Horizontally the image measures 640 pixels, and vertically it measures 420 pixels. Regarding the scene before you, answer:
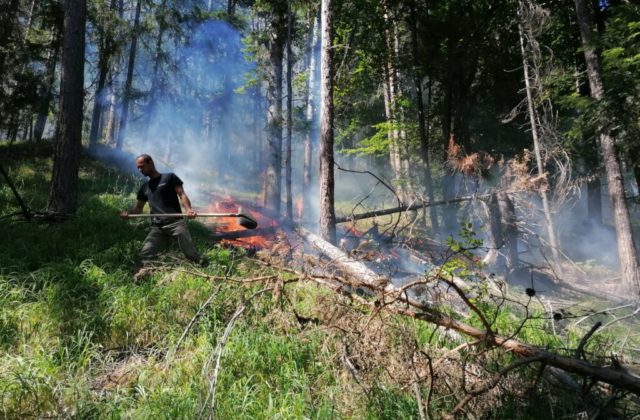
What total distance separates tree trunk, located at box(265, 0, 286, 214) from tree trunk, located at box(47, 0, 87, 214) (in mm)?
6179

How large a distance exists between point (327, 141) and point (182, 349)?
18.2 ft

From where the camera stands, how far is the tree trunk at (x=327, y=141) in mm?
8227

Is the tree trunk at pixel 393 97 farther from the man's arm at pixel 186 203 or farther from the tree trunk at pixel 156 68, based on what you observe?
the tree trunk at pixel 156 68

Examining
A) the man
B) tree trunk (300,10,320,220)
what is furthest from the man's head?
tree trunk (300,10,320,220)

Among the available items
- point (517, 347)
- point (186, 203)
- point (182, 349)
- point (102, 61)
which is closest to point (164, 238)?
point (186, 203)

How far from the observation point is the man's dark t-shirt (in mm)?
6062

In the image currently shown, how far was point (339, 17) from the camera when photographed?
14.8 metres

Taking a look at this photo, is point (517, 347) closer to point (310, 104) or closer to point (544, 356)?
point (544, 356)

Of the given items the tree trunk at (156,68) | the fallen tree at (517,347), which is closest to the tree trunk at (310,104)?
the tree trunk at (156,68)

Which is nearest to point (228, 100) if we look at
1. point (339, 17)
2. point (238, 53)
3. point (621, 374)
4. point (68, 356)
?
point (238, 53)

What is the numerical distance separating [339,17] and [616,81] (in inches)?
383

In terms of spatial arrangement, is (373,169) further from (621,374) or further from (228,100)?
(621,374)

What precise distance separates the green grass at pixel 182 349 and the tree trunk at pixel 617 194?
639 centimetres

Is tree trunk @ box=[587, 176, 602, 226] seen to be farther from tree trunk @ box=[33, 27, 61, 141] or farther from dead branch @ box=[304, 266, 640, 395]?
tree trunk @ box=[33, 27, 61, 141]
